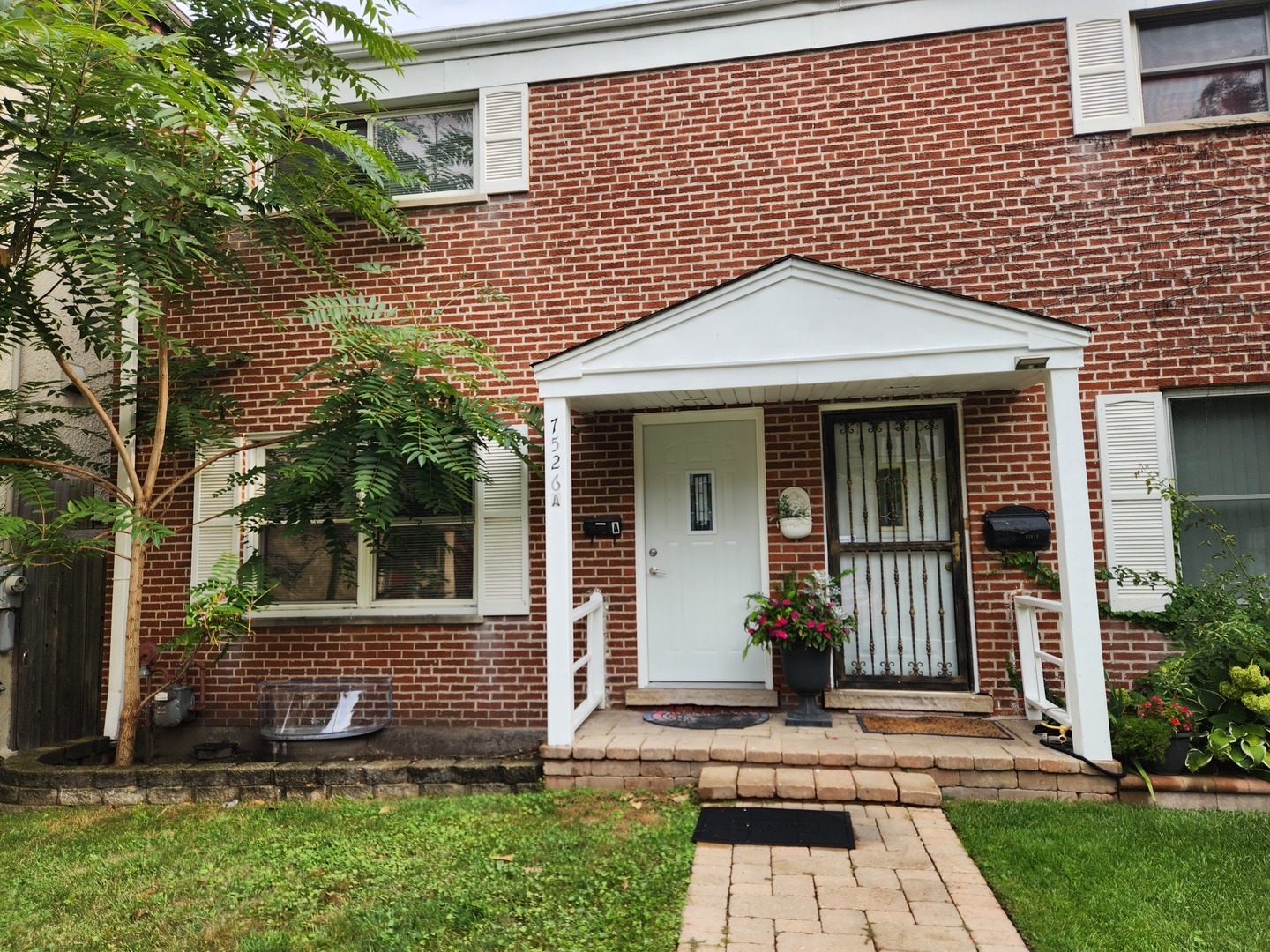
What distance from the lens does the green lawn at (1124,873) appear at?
2.81 m

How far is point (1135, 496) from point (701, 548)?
3060 mm

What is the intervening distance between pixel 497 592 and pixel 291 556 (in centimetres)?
189

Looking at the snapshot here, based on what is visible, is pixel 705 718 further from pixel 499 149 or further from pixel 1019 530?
pixel 499 149

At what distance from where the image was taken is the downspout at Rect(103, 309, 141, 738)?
5.93 m

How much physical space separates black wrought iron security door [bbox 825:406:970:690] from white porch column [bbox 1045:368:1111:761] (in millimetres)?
1104

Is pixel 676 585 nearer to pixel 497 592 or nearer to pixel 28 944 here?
pixel 497 592

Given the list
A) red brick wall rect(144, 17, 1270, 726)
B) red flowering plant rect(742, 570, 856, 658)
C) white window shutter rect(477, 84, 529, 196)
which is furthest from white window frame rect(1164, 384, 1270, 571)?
white window shutter rect(477, 84, 529, 196)

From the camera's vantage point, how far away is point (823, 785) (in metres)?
4.09

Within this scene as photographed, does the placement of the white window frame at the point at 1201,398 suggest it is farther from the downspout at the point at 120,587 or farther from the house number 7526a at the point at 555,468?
the downspout at the point at 120,587

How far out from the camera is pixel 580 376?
4.79m

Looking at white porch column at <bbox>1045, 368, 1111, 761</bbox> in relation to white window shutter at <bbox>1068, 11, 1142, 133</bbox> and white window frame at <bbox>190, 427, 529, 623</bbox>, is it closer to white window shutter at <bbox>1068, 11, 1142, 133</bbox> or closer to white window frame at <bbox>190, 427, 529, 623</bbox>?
white window shutter at <bbox>1068, 11, 1142, 133</bbox>

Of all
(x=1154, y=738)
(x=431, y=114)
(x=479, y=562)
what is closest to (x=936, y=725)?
(x=1154, y=738)

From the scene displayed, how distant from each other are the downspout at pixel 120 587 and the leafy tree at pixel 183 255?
1.2 inches

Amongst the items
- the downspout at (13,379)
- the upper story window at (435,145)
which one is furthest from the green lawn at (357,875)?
the upper story window at (435,145)
